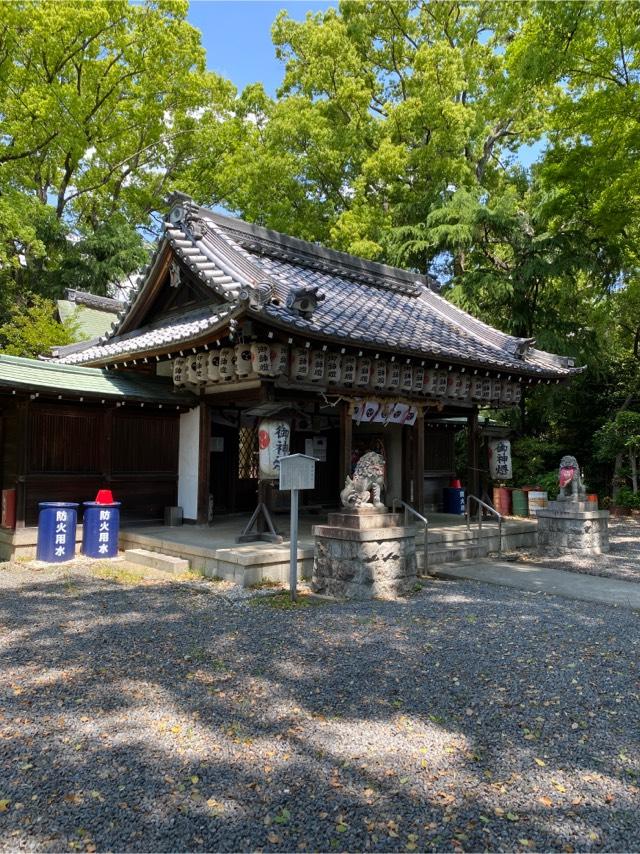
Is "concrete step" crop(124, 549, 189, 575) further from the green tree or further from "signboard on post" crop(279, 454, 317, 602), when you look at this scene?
the green tree

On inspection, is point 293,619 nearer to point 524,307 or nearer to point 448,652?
point 448,652

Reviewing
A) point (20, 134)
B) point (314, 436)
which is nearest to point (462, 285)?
point (314, 436)

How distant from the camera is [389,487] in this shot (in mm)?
13562

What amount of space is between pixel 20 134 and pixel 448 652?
22.6 meters

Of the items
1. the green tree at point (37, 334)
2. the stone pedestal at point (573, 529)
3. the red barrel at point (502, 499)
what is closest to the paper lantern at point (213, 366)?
the stone pedestal at point (573, 529)

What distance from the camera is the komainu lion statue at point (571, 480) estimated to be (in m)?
10.8

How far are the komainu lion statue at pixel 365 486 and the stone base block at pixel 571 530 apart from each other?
4.82 m

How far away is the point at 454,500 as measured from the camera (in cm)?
1491

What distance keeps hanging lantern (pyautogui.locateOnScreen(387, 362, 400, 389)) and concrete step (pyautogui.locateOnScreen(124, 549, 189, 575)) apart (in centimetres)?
474

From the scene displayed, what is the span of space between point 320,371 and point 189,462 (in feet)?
11.9

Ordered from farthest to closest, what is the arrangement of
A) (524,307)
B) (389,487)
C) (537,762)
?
(524,307), (389,487), (537,762)

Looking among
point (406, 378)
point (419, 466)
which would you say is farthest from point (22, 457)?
point (419, 466)

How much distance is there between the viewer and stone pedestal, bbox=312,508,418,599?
7148 millimetres

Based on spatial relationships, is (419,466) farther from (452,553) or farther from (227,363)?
(227,363)
